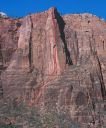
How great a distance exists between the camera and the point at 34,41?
185 m

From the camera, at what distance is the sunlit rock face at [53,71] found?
6422 inches

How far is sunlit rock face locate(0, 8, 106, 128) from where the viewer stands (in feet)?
535

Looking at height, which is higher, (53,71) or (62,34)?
(62,34)

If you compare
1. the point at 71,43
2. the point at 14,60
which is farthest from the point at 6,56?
the point at 71,43

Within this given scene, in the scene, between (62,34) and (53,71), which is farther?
(62,34)

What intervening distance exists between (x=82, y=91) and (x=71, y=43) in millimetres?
21240

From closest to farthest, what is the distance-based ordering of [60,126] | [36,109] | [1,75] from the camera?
[60,126]
[36,109]
[1,75]

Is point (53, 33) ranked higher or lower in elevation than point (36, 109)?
higher

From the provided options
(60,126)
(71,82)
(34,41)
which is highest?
(34,41)

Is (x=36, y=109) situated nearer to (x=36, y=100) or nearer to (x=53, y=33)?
(x=36, y=100)

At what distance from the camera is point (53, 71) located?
175500 millimetres

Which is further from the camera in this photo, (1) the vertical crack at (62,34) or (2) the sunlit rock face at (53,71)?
(1) the vertical crack at (62,34)

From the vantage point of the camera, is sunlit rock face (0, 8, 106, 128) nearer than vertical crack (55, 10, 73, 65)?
Yes

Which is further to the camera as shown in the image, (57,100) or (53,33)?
(53,33)
